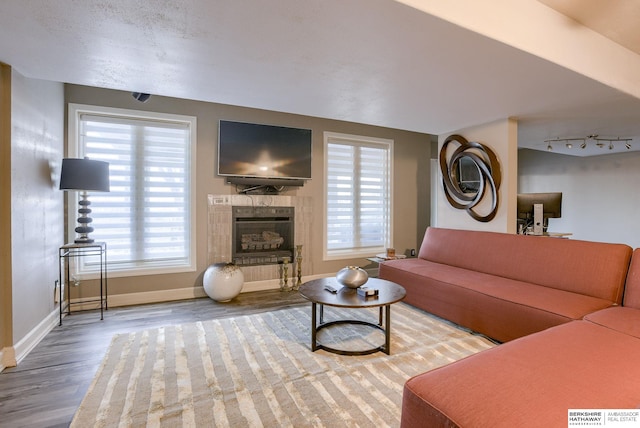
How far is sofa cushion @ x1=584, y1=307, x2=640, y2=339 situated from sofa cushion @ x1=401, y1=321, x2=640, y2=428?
0.82 ft

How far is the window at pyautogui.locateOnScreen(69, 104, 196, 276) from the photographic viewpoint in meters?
3.50

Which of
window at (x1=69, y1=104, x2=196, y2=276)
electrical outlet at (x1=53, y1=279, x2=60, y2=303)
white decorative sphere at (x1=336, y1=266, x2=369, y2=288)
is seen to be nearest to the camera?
white decorative sphere at (x1=336, y1=266, x2=369, y2=288)

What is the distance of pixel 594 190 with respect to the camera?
6133 millimetres

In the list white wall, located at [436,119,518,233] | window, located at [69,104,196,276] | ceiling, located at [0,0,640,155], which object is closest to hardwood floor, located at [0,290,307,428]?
window, located at [69,104,196,276]

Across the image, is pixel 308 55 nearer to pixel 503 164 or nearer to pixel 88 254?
pixel 503 164

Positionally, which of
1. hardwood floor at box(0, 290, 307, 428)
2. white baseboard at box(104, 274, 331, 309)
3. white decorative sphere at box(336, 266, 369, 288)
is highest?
white decorative sphere at box(336, 266, 369, 288)

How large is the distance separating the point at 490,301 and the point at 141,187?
398 cm

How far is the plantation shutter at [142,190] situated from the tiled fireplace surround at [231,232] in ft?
1.05

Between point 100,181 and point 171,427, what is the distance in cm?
252

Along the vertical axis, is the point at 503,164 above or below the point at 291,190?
above

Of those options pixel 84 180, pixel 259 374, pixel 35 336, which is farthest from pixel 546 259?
pixel 35 336

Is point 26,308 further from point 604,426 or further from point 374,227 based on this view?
point 374,227

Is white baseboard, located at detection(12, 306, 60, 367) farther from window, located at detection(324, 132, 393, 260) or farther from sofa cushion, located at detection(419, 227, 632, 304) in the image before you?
sofa cushion, located at detection(419, 227, 632, 304)

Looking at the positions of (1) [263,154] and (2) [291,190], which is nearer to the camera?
(1) [263,154]
